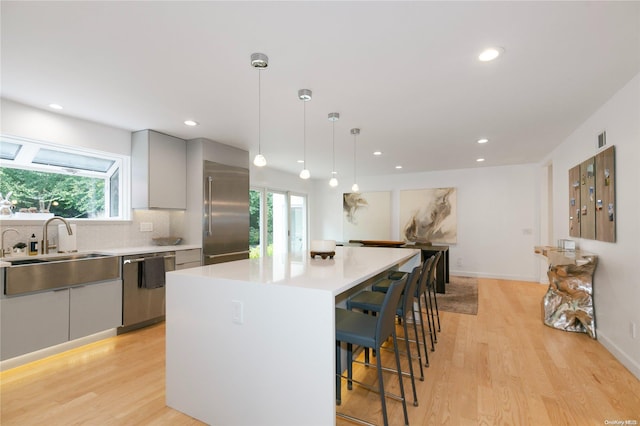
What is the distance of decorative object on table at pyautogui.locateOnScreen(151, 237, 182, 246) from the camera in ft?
14.0

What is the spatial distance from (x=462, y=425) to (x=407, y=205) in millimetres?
5746

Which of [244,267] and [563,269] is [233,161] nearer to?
[244,267]

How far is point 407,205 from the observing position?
730cm

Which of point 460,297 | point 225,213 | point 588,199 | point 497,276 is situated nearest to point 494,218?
point 497,276

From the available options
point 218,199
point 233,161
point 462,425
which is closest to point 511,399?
point 462,425

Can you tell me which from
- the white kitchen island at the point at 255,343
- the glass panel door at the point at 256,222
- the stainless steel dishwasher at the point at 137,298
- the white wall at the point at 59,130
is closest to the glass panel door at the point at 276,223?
the glass panel door at the point at 256,222

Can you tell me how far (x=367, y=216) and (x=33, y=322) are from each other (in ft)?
21.0

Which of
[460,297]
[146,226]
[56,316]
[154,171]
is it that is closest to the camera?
[56,316]

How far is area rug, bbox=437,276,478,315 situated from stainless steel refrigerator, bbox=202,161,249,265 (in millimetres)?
3216

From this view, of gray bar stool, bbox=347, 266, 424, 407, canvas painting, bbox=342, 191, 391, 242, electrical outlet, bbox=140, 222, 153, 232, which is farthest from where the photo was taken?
canvas painting, bbox=342, 191, 391, 242

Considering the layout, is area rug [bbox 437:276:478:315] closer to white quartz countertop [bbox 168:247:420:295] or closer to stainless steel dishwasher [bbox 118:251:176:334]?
white quartz countertop [bbox 168:247:420:295]

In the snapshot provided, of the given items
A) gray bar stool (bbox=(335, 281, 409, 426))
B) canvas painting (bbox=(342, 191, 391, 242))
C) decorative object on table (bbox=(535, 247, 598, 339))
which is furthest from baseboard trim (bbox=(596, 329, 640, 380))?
canvas painting (bbox=(342, 191, 391, 242))

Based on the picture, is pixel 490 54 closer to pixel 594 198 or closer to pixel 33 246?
pixel 594 198

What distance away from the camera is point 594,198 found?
3.22 meters
